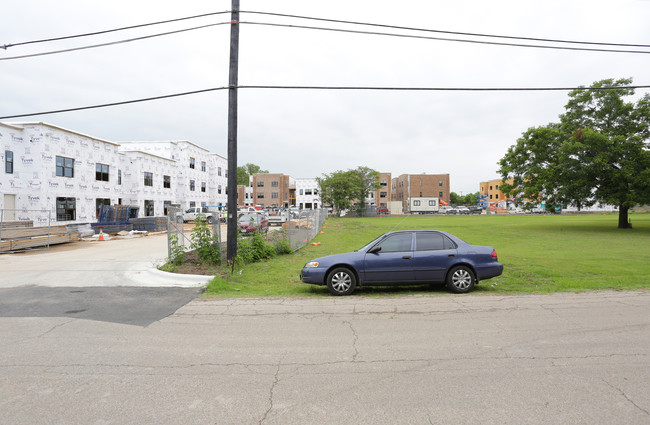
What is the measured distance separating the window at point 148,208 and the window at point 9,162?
1403 cm

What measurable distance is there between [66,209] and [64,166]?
3207 millimetres

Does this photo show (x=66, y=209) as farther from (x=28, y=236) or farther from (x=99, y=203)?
(x=28, y=236)

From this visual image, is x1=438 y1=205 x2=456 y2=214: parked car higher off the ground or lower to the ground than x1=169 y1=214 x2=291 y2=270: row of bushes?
higher

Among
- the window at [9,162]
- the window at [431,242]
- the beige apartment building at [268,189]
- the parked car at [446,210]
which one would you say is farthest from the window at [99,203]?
the parked car at [446,210]

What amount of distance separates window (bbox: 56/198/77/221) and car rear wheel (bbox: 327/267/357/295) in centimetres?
2685

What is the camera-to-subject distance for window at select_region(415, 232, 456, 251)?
867cm

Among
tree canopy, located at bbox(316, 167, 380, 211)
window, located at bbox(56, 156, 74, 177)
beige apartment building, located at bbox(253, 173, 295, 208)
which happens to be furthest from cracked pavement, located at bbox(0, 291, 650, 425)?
beige apartment building, located at bbox(253, 173, 295, 208)

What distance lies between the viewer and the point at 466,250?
863cm

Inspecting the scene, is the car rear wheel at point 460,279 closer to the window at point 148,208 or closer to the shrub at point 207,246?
the shrub at point 207,246

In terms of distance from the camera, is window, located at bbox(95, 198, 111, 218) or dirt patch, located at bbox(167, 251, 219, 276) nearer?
dirt patch, located at bbox(167, 251, 219, 276)

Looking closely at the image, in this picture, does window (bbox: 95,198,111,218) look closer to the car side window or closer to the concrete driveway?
the concrete driveway

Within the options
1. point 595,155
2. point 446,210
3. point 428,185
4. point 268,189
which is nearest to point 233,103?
point 595,155

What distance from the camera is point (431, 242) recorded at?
8.76 metres

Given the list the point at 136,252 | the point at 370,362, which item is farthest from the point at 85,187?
the point at 370,362
